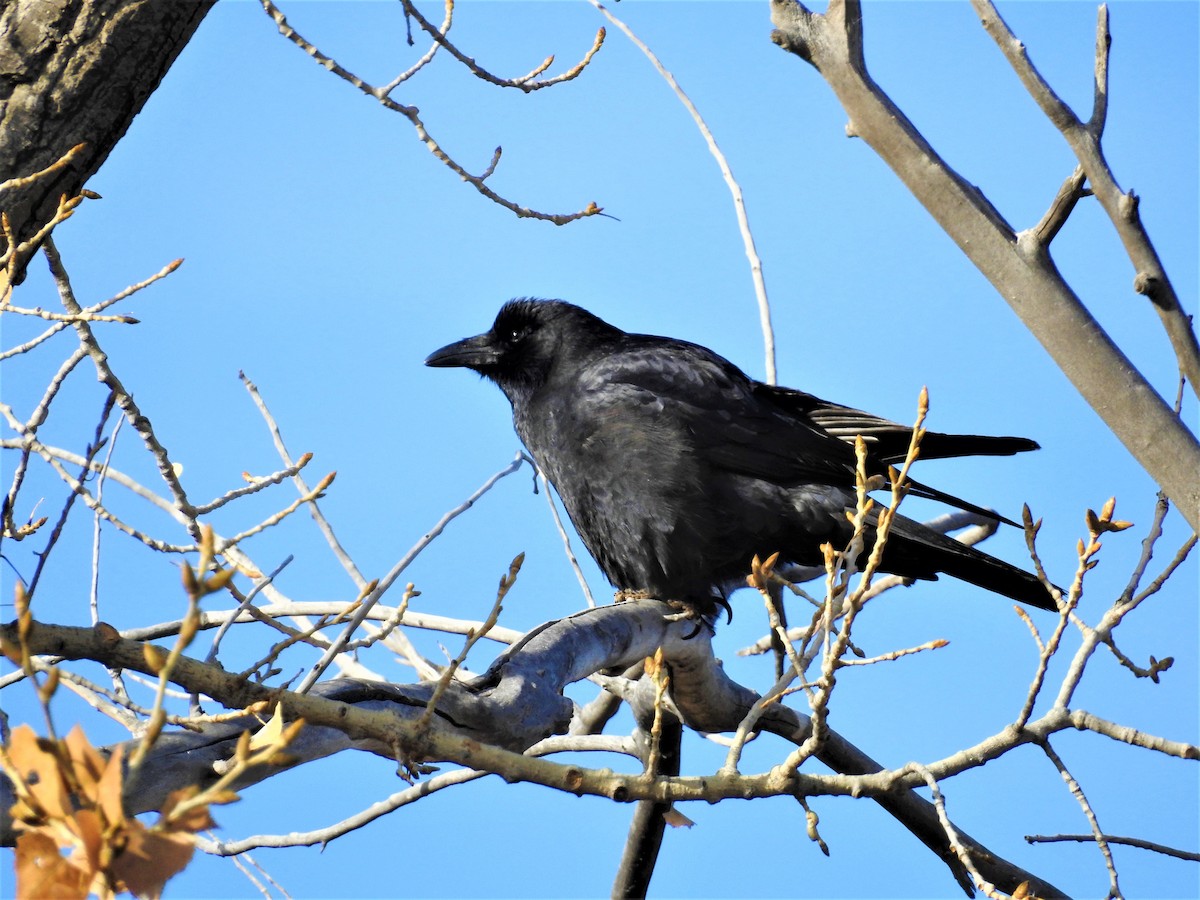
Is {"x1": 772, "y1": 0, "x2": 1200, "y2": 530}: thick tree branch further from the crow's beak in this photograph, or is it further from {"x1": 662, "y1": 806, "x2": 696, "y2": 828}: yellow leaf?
the crow's beak

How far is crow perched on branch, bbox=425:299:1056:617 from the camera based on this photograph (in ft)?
15.2

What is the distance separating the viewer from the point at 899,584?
4871 mm

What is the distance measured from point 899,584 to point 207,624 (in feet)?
9.48

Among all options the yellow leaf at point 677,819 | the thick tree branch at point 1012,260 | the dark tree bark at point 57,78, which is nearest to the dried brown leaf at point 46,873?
the yellow leaf at point 677,819

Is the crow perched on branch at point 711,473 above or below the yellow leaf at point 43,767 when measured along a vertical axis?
above

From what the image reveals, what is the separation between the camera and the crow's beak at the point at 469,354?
5.78m

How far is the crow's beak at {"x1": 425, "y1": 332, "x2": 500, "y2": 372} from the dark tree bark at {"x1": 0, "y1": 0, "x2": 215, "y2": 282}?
2646mm

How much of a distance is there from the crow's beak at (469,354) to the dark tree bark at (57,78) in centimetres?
265

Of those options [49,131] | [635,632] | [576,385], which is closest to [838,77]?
[635,632]

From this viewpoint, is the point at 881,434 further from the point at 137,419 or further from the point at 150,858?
the point at 150,858

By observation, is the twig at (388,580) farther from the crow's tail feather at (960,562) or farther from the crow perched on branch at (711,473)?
the crow's tail feather at (960,562)

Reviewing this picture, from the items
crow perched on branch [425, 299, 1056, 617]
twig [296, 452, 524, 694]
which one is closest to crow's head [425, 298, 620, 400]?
crow perched on branch [425, 299, 1056, 617]

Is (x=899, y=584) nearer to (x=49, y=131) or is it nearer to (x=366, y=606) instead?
(x=366, y=606)

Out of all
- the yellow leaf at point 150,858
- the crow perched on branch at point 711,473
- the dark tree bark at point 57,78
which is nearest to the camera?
the yellow leaf at point 150,858
